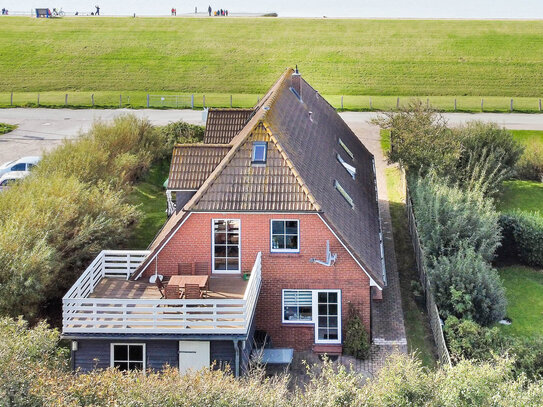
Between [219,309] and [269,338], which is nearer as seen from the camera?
[219,309]

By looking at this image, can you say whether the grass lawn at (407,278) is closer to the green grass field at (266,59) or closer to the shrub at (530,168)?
the shrub at (530,168)

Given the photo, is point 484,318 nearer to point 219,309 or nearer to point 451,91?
point 219,309

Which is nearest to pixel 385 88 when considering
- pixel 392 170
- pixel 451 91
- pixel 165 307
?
pixel 451 91

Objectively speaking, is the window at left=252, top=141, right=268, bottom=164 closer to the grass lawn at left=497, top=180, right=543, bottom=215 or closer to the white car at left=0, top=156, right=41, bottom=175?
the grass lawn at left=497, top=180, right=543, bottom=215

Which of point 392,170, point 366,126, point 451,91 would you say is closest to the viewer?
point 392,170

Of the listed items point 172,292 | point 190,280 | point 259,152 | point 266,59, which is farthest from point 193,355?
point 266,59

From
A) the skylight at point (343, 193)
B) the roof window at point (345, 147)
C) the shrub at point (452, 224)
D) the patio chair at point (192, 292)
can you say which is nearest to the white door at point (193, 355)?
the patio chair at point (192, 292)
